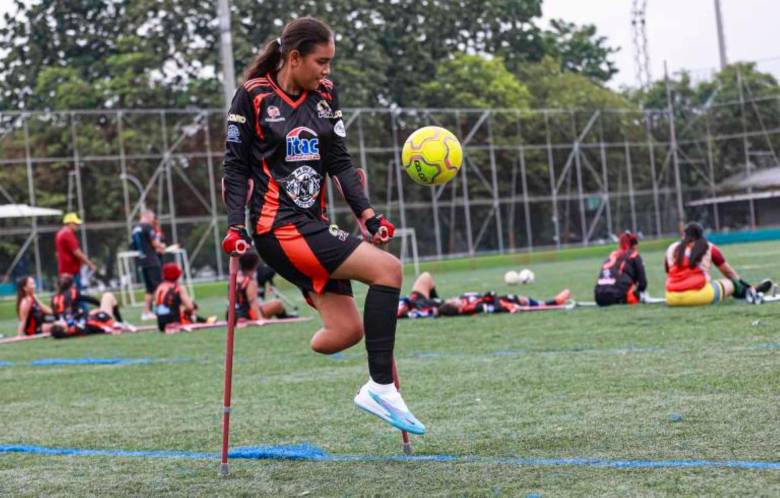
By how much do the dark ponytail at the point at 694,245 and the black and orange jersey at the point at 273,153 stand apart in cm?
932

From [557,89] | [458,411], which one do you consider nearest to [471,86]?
[557,89]

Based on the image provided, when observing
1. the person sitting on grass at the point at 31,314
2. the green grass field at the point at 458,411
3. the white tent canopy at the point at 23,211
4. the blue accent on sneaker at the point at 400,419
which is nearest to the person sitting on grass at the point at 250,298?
the green grass field at the point at 458,411

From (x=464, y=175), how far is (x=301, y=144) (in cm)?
4070

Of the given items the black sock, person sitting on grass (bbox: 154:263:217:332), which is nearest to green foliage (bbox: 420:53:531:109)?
person sitting on grass (bbox: 154:263:217:332)

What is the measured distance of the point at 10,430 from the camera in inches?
333

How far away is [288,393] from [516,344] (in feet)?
11.5

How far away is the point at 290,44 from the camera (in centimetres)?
637

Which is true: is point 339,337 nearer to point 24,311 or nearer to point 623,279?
point 623,279

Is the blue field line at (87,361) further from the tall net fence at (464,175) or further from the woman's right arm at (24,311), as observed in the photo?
the tall net fence at (464,175)

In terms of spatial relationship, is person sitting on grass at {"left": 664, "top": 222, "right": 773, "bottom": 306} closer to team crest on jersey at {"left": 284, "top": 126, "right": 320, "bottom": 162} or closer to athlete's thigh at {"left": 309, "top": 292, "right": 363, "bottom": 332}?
athlete's thigh at {"left": 309, "top": 292, "right": 363, "bottom": 332}

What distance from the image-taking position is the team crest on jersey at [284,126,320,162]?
6.31 metres

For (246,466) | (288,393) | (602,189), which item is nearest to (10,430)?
(288,393)

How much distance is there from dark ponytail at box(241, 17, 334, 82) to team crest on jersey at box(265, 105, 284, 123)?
242 mm

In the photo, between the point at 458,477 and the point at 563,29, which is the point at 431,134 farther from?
the point at 563,29
